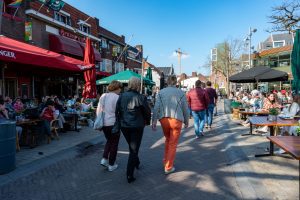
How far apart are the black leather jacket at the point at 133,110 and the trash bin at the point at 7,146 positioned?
7.13ft

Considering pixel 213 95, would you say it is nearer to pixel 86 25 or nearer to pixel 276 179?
pixel 276 179

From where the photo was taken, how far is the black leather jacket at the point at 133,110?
15.6ft

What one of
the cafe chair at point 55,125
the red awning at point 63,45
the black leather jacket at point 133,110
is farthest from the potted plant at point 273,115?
the red awning at point 63,45

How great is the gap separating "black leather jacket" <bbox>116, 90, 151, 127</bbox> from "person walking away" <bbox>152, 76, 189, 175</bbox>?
488 millimetres

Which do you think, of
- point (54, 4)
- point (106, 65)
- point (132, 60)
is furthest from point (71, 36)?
point (132, 60)

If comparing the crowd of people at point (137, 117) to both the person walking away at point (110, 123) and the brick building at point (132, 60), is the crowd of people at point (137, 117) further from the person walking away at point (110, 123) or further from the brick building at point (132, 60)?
the brick building at point (132, 60)

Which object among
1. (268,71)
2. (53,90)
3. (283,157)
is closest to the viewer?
(283,157)

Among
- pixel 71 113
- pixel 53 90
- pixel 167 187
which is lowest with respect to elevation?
pixel 167 187

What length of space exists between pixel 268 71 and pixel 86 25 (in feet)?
62.2

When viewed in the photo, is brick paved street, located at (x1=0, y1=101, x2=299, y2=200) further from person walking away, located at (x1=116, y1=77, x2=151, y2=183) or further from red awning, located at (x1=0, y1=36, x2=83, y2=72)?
red awning, located at (x1=0, y1=36, x2=83, y2=72)

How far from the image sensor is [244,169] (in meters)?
5.18

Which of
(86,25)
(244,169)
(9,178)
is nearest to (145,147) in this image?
(244,169)

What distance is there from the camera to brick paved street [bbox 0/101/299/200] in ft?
13.6

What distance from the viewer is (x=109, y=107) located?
218 inches
